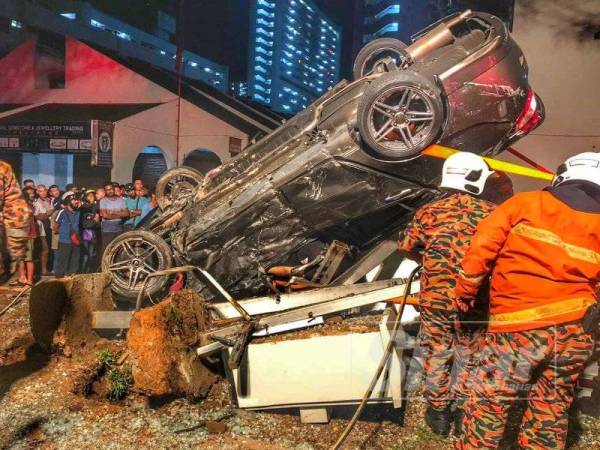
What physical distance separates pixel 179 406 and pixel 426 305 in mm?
1912

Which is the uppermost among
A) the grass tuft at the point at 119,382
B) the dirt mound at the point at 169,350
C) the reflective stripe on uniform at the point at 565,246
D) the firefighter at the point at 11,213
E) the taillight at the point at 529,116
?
the taillight at the point at 529,116

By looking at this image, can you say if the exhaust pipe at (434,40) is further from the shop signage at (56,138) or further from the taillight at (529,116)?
the shop signage at (56,138)

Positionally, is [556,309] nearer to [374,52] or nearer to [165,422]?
[165,422]

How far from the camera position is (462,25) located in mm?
4094

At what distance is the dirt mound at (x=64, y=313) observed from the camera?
3834mm

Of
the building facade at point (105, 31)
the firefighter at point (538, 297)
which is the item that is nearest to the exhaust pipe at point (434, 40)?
the firefighter at point (538, 297)

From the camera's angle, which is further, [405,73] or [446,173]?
[405,73]

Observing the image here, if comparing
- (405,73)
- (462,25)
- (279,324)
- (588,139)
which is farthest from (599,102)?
(279,324)

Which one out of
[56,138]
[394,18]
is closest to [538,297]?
[394,18]

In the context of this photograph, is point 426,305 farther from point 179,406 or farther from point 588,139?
point 588,139

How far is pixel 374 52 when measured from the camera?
467 cm

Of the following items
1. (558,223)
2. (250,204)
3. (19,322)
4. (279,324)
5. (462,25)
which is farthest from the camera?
(19,322)

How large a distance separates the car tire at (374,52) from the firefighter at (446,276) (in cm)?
207

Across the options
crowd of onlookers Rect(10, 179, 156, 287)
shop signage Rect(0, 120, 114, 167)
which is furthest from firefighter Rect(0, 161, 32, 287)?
shop signage Rect(0, 120, 114, 167)
